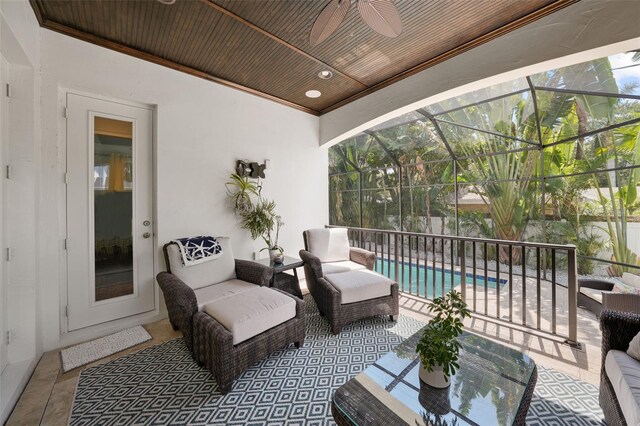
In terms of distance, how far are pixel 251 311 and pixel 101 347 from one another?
165 cm

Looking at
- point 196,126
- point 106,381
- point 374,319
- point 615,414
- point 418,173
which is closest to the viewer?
point 615,414

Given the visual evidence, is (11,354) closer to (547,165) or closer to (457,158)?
(457,158)

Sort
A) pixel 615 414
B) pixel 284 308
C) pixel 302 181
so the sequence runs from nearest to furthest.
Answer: pixel 615 414 → pixel 284 308 → pixel 302 181

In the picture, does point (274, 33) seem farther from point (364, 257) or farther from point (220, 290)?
point (364, 257)

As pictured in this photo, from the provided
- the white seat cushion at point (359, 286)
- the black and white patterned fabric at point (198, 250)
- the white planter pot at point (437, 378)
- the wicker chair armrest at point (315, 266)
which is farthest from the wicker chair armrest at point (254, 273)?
the white planter pot at point (437, 378)

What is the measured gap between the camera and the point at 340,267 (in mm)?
3121

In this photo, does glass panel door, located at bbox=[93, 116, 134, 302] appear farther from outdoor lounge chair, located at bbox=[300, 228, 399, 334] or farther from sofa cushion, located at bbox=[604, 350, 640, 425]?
sofa cushion, located at bbox=[604, 350, 640, 425]

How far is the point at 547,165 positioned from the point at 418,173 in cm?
218

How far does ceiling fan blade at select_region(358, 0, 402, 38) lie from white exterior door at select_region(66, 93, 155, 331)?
2652mm

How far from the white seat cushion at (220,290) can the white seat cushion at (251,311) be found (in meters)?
0.13

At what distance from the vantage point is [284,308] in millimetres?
2121

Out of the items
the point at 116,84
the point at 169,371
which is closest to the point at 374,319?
the point at 169,371

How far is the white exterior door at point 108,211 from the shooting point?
245 cm

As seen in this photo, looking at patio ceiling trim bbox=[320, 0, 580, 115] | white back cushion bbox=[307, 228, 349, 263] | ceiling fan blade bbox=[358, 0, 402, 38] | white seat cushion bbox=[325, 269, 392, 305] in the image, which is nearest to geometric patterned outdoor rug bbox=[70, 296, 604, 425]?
white seat cushion bbox=[325, 269, 392, 305]
